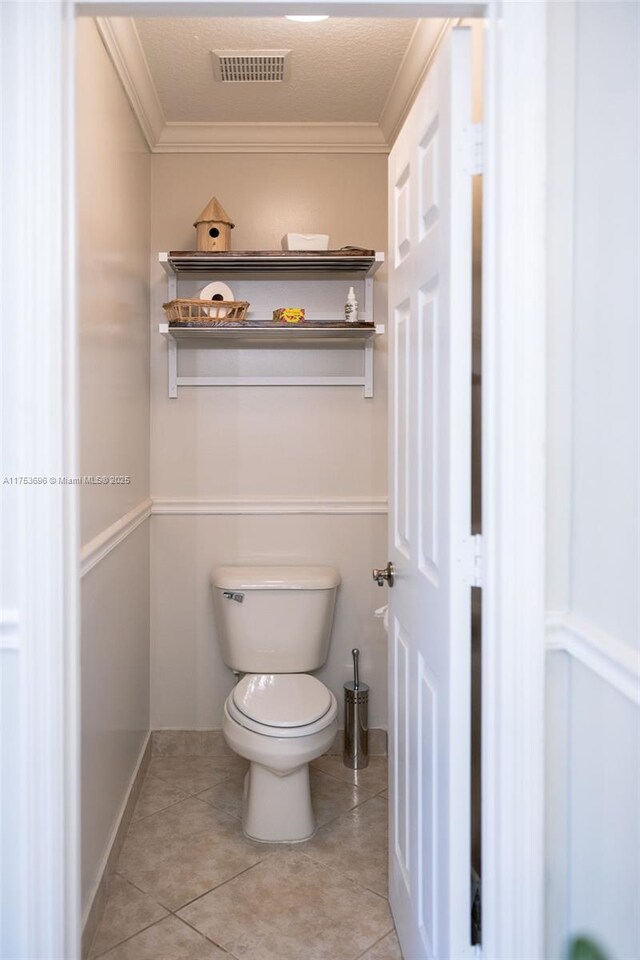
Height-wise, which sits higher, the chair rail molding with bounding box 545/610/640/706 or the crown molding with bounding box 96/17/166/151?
the crown molding with bounding box 96/17/166/151

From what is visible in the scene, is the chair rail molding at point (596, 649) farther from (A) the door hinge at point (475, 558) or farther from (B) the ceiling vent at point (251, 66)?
(B) the ceiling vent at point (251, 66)

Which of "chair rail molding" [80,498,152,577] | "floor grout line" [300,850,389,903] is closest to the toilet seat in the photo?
"floor grout line" [300,850,389,903]

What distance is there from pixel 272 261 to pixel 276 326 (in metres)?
0.23

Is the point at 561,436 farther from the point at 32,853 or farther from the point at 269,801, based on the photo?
the point at 269,801

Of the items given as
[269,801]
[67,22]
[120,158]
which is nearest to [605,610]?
[67,22]

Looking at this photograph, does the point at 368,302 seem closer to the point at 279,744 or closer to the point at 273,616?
the point at 273,616

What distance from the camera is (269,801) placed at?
2457 millimetres

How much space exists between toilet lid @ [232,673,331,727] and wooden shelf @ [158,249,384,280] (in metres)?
1.44

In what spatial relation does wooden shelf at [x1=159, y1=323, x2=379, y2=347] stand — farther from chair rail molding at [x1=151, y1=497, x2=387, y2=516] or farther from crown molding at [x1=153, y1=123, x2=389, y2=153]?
crown molding at [x1=153, y1=123, x2=389, y2=153]

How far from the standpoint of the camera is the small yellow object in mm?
2758

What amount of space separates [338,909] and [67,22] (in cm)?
215

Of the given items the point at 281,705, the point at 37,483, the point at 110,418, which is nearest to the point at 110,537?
the point at 110,418

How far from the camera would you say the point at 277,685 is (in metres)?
2.57

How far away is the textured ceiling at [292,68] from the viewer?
7.31 feet
